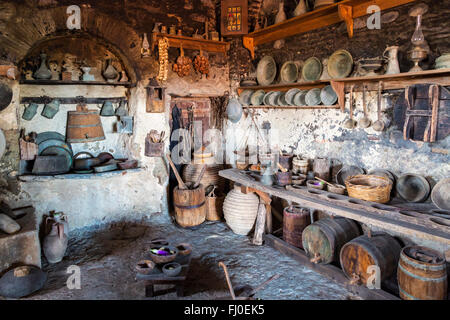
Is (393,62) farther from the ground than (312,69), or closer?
closer

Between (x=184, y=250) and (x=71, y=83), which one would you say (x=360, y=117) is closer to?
(x=184, y=250)

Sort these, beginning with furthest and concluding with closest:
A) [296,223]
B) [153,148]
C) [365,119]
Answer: [153,148], [296,223], [365,119]

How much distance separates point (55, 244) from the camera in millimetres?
3639

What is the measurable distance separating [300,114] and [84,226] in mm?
3369

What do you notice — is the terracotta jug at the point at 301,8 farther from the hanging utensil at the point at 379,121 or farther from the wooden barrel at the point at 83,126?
the wooden barrel at the point at 83,126

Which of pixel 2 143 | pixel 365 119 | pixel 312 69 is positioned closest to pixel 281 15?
pixel 312 69

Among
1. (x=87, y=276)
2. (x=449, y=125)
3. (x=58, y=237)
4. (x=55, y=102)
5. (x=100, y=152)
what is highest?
(x=55, y=102)

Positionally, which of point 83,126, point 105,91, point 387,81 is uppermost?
point 105,91

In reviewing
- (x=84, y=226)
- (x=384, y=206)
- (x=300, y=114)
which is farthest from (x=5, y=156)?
(x=384, y=206)

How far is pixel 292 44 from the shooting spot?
449 centimetres

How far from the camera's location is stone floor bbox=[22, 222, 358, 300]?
3.12 meters

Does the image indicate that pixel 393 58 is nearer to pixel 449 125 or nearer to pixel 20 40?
pixel 449 125

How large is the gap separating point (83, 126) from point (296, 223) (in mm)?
3285

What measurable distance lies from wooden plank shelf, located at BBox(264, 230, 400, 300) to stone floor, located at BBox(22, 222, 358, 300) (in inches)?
2.3
